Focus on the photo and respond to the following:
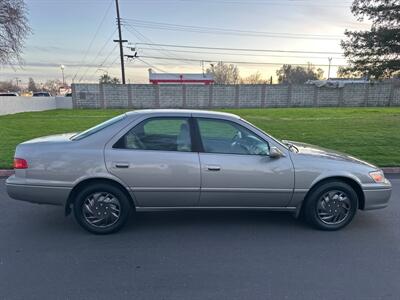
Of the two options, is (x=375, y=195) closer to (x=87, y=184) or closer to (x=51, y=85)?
(x=87, y=184)

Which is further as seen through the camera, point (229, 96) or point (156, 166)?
point (229, 96)

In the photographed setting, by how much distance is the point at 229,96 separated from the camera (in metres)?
34.8

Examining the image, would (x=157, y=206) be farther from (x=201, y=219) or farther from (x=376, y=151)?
(x=376, y=151)

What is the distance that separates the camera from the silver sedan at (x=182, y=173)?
368 cm

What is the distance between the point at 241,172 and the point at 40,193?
2.40 metres

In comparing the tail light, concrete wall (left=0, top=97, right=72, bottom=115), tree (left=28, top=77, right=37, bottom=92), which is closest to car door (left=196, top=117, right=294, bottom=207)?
the tail light

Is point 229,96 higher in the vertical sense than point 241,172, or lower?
higher

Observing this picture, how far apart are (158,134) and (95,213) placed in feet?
4.01

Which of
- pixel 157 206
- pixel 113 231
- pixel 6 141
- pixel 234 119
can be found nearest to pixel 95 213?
pixel 113 231

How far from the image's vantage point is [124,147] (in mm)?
3734

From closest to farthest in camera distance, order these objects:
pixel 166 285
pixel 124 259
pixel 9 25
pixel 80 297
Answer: pixel 80 297 → pixel 166 285 → pixel 124 259 → pixel 9 25

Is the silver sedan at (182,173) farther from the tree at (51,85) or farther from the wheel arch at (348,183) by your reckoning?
the tree at (51,85)

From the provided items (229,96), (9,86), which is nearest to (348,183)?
(229,96)

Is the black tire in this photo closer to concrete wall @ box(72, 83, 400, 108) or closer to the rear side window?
the rear side window
